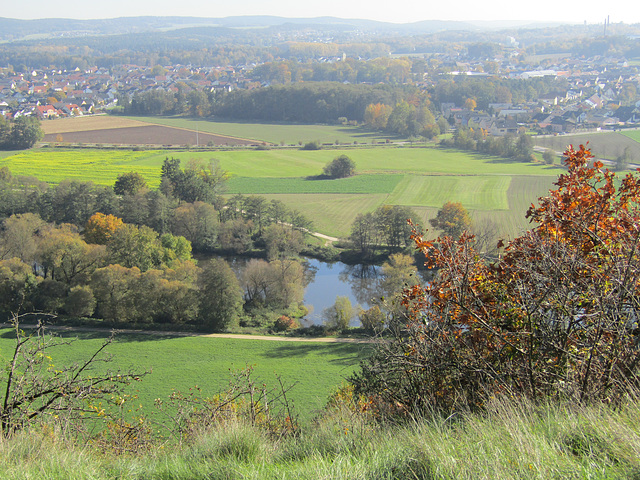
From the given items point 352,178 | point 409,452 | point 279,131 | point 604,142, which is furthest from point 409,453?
point 279,131

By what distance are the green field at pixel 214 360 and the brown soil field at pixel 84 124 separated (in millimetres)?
51173

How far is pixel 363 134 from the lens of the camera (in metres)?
64.6

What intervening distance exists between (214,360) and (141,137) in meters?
48.1

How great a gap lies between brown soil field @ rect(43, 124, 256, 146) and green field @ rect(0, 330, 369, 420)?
130ft

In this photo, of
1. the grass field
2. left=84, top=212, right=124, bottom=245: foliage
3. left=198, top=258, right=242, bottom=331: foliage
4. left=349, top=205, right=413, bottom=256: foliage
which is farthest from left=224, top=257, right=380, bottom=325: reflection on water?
the grass field

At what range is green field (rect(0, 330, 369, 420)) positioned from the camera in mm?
16047

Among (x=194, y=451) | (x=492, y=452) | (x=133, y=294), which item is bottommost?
(x=133, y=294)

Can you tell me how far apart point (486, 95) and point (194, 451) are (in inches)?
3290

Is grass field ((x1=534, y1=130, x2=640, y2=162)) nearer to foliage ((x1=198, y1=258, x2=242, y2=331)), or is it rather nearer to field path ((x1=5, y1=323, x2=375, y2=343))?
field path ((x1=5, y1=323, x2=375, y2=343))

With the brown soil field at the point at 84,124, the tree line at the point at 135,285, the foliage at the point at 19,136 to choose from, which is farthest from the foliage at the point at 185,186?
the brown soil field at the point at 84,124

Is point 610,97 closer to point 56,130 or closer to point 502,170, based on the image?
point 502,170

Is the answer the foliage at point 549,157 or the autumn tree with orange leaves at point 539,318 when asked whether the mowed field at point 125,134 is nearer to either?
the foliage at point 549,157

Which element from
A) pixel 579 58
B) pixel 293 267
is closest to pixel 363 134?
pixel 293 267

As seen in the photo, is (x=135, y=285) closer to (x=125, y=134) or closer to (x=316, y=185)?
(x=316, y=185)
